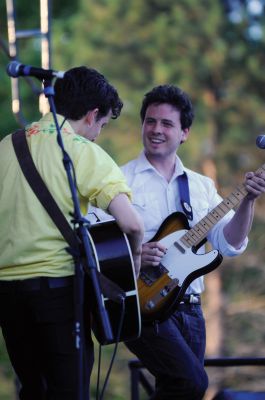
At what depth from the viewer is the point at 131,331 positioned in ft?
11.6

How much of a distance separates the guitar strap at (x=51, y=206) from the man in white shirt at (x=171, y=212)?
34.4 inches

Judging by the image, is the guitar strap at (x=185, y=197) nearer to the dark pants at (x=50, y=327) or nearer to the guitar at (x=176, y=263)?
the guitar at (x=176, y=263)

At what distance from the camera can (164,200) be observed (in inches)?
170

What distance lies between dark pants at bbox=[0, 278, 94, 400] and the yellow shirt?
0.19 feet

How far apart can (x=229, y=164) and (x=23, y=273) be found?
11.8m

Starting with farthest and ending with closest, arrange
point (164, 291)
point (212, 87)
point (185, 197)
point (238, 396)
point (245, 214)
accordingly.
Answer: point (212, 87) < point (185, 197) < point (245, 214) < point (164, 291) < point (238, 396)

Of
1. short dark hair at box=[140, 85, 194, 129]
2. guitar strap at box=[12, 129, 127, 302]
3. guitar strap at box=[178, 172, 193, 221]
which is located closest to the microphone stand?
guitar strap at box=[12, 129, 127, 302]

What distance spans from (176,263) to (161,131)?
68 centimetres

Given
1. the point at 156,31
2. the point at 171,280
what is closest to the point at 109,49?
the point at 156,31

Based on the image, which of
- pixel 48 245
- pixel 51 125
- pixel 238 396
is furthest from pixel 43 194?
pixel 238 396

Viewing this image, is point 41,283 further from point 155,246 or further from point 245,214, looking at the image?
point 245,214

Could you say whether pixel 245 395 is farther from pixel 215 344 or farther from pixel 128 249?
pixel 215 344

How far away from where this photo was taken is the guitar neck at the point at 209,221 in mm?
4201

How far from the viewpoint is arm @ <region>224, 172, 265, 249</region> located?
13.3 ft
